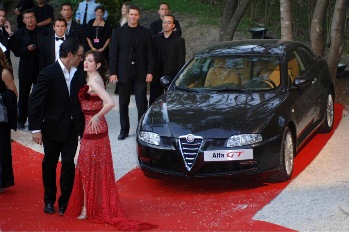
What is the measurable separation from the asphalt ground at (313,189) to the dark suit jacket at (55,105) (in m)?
2.18

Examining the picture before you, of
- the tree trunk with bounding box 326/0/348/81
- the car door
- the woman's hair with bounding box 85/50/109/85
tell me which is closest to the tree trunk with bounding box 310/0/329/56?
the tree trunk with bounding box 326/0/348/81

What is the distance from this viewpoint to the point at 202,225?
28.6 ft

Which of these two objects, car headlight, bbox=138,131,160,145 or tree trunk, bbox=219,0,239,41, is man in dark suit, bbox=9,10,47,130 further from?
tree trunk, bbox=219,0,239,41

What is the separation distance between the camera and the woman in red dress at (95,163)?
8.70 m

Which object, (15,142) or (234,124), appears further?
(15,142)

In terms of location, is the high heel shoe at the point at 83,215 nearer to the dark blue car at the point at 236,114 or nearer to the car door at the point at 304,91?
the dark blue car at the point at 236,114

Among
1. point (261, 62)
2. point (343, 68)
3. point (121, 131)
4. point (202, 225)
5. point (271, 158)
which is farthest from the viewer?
point (343, 68)

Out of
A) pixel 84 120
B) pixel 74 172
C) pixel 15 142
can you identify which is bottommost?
pixel 15 142

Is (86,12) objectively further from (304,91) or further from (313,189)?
(313,189)

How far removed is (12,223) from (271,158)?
3075 mm

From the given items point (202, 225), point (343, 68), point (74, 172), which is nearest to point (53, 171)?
point (74, 172)

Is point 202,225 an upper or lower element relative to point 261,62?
lower

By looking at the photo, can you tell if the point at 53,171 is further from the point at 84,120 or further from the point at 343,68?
the point at 343,68

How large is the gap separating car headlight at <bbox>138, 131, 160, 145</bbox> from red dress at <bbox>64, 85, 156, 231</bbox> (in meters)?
1.43
